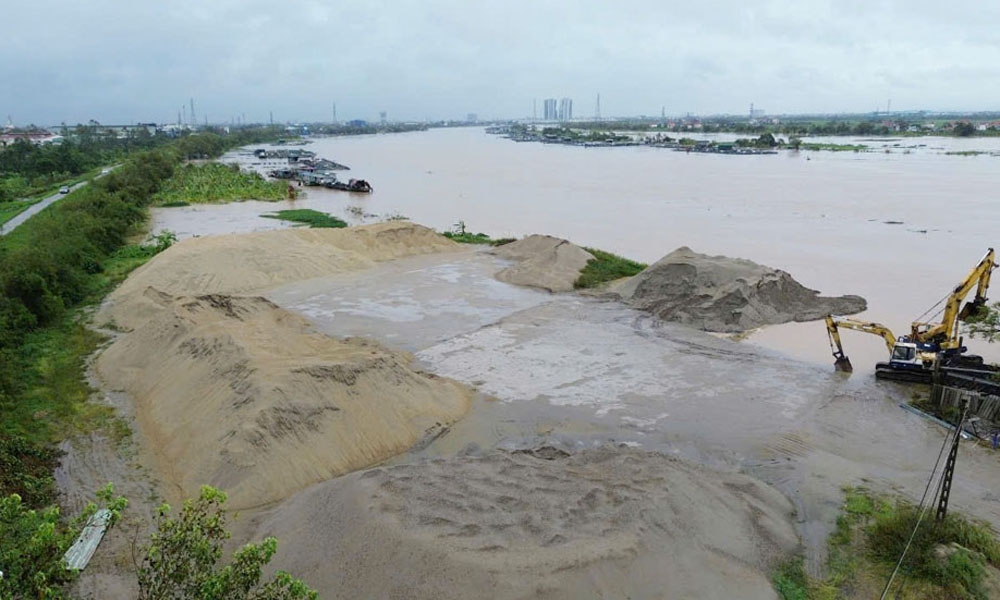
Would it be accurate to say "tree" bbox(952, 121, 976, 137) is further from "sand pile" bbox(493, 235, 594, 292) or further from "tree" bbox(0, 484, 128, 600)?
"tree" bbox(0, 484, 128, 600)

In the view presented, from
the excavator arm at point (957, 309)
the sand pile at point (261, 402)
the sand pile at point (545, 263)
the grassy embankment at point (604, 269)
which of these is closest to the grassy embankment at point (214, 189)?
the sand pile at point (545, 263)

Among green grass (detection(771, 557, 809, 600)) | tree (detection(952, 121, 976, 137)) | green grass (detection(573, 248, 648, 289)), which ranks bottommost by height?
green grass (detection(771, 557, 809, 600))

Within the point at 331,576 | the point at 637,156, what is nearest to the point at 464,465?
the point at 331,576

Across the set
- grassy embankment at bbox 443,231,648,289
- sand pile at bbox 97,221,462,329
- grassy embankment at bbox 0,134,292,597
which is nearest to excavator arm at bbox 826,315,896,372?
grassy embankment at bbox 443,231,648,289

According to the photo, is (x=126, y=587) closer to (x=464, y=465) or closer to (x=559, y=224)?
(x=464, y=465)

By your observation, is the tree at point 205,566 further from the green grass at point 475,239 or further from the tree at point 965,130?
the tree at point 965,130

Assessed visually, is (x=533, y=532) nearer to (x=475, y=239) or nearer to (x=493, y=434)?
(x=493, y=434)

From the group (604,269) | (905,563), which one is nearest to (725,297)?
(604,269)
